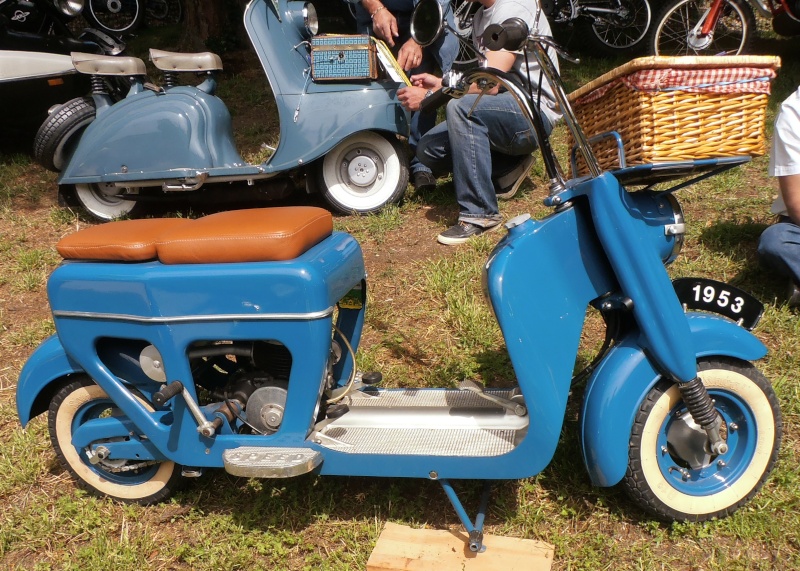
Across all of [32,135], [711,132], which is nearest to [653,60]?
[711,132]

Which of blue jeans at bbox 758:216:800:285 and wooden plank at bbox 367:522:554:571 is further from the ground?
blue jeans at bbox 758:216:800:285

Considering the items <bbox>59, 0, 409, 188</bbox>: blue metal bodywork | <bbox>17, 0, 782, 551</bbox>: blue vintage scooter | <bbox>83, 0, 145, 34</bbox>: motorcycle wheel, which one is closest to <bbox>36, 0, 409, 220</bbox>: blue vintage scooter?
<bbox>59, 0, 409, 188</bbox>: blue metal bodywork

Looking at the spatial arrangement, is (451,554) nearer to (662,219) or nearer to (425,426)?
(425,426)

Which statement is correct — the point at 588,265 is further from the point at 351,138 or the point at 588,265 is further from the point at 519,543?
the point at 351,138

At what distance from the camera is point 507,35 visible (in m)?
1.64

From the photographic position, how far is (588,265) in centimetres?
187

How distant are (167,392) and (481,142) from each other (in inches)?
97.3

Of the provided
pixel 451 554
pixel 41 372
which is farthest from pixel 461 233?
pixel 41 372

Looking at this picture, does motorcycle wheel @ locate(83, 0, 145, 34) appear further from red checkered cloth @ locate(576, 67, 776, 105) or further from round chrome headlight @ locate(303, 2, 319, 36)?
red checkered cloth @ locate(576, 67, 776, 105)

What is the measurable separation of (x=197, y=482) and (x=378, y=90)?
8.65 feet

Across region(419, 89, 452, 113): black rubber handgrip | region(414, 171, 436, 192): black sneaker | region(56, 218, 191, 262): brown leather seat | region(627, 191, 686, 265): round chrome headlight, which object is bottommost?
region(414, 171, 436, 192): black sneaker

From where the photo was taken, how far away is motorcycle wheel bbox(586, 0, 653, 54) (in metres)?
7.49

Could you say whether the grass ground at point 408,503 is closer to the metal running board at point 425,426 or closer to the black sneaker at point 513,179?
the metal running board at point 425,426

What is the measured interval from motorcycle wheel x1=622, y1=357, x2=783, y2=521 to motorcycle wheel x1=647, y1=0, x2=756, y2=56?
17.9 ft
